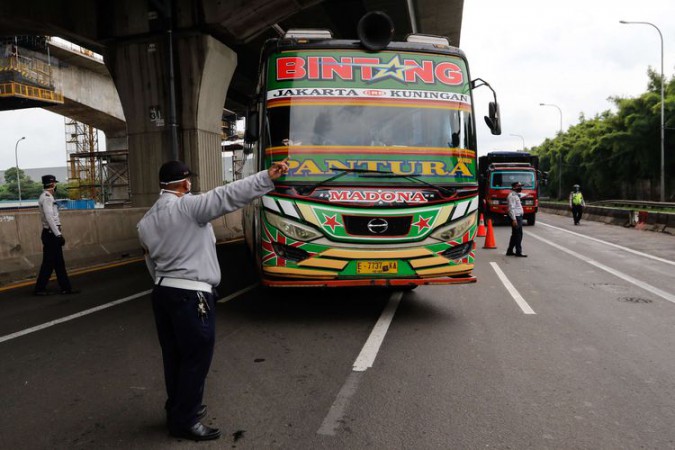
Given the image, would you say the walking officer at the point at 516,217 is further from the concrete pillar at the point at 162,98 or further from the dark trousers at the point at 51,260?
the dark trousers at the point at 51,260

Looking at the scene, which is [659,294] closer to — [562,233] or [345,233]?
[345,233]

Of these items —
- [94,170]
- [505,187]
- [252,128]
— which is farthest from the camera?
[94,170]

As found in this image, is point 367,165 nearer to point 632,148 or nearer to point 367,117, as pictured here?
point 367,117

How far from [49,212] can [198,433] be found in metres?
6.16

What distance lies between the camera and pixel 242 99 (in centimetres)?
3447

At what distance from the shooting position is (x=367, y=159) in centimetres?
618

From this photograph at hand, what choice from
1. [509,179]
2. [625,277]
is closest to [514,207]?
[625,277]

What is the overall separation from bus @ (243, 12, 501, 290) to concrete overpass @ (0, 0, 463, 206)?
9.78m

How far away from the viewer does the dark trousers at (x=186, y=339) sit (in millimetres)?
3340

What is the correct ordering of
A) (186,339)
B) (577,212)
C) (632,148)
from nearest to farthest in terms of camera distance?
1. (186,339)
2. (577,212)
3. (632,148)

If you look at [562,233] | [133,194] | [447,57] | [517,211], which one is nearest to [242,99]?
[133,194]

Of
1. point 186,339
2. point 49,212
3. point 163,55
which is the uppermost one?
point 163,55

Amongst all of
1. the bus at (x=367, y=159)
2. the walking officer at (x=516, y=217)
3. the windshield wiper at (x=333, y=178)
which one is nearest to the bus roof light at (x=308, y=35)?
the bus at (x=367, y=159)

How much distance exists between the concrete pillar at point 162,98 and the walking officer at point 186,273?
43.0 feet
